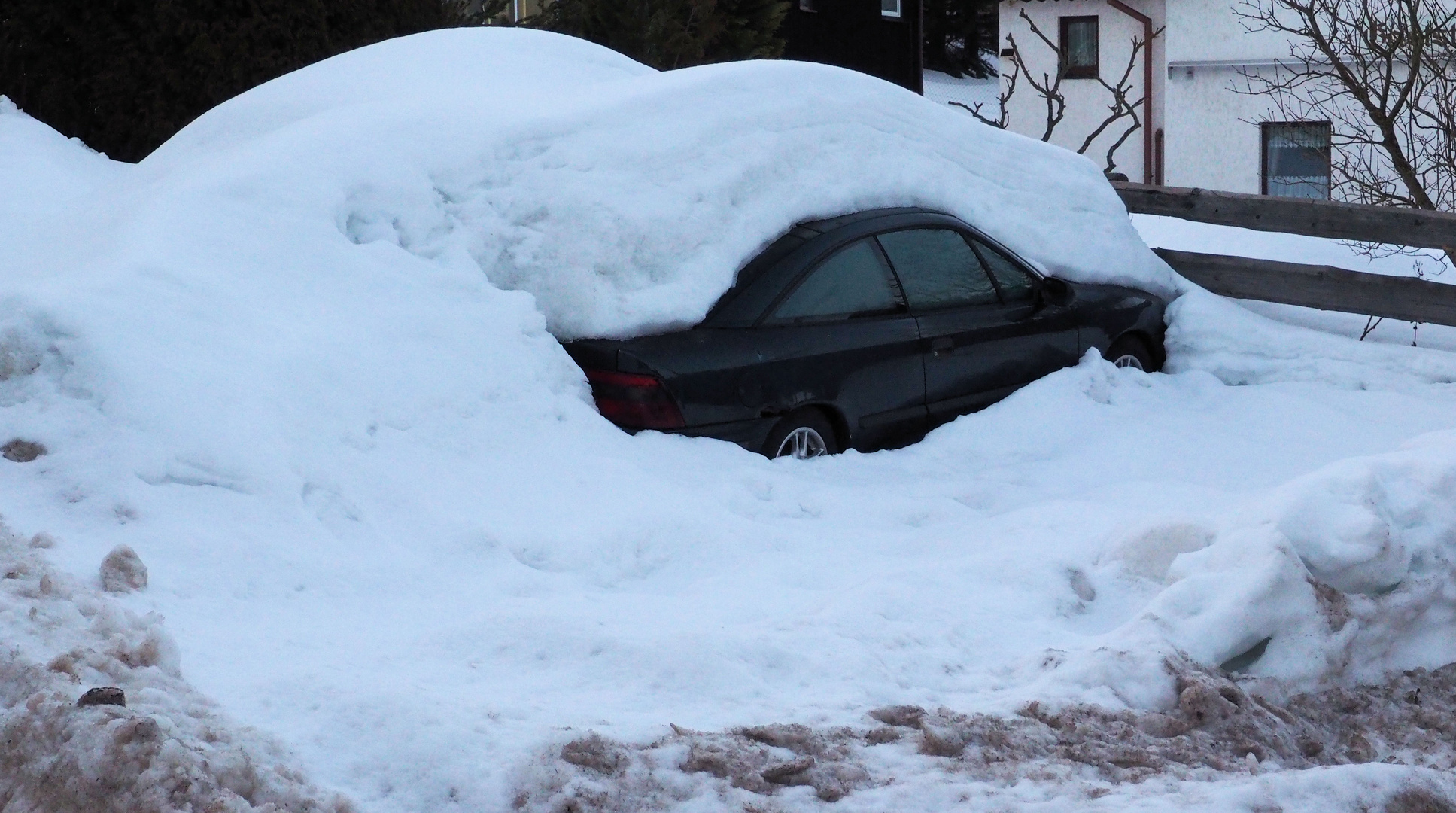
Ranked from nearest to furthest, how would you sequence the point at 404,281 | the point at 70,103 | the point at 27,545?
the point at 27,545 < the point at 404,281 < the point at 70,103

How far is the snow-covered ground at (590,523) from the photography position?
3572mm

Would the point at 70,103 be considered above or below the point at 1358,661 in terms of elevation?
above

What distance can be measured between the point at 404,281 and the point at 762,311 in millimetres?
1557

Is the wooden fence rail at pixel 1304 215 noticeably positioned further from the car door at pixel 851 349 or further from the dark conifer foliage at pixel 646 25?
the dark conifer foliage at pixel 646 25

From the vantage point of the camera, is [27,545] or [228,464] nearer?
[27,545]

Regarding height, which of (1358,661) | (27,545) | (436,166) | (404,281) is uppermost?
(436,166)

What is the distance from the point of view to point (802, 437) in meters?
6.65

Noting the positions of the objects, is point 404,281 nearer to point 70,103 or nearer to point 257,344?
Answer: point 257,344

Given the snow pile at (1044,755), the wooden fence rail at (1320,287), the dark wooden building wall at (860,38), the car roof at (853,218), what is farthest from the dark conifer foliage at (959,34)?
the snow pile at (1044,755)

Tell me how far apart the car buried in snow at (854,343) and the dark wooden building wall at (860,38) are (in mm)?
15904

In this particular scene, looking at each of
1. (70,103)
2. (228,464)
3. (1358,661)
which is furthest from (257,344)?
(70,103)

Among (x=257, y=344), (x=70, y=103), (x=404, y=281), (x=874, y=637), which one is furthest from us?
(x=70, y=103)

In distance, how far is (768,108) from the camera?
7371 mm

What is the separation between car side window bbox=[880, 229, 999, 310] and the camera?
7.16m
